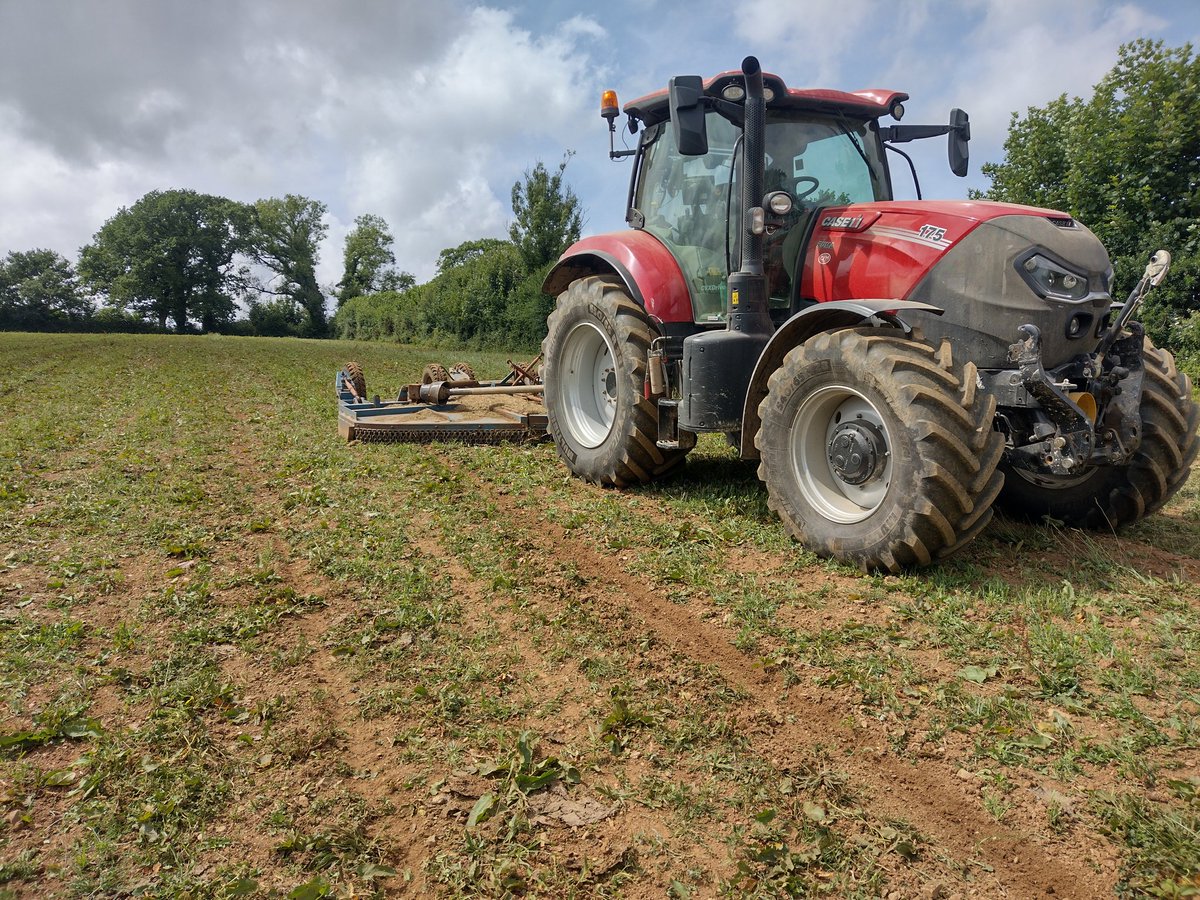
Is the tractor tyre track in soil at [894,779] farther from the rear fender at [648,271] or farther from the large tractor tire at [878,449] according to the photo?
the rear fender at [648,271]

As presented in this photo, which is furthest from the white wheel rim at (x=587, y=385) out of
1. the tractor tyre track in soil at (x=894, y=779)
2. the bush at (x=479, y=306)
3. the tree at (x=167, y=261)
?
the tree at (x=167, y=261)

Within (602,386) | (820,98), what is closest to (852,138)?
(820,98)

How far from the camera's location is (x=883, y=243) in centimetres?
456

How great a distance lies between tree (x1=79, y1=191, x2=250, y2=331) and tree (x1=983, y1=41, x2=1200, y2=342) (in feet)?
201

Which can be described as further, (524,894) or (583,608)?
(583,608)

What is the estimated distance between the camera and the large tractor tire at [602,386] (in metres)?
5.74

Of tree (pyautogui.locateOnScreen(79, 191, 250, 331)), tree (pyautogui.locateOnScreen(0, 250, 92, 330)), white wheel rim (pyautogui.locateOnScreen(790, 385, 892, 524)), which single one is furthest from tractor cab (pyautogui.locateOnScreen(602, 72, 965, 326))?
tree (pyautogui.locateOnScreen(79, 191, 250, 331))

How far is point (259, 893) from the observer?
2135 millimetres

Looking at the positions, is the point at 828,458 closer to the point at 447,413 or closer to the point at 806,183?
the point at 806,183

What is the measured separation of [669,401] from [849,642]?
8.18ft

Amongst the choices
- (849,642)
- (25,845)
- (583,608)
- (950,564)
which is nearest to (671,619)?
(583,608)

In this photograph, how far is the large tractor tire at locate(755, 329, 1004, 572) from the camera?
377 centimetres

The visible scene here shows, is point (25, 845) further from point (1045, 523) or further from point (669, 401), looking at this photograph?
point (1045, 523)

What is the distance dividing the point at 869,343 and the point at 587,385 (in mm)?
3136
